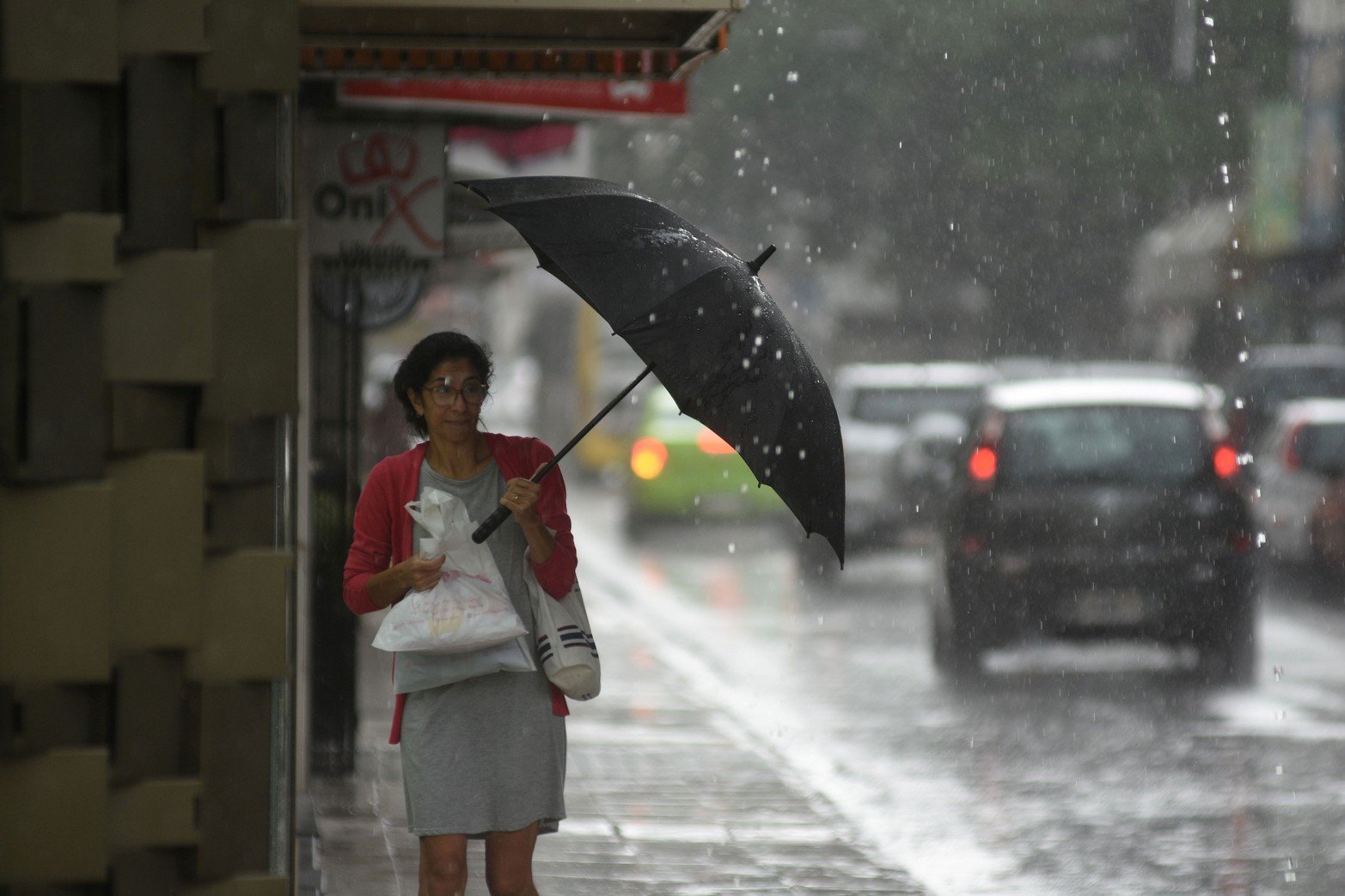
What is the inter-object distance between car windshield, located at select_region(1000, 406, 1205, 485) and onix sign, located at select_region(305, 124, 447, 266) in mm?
4553

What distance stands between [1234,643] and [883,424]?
734 cm

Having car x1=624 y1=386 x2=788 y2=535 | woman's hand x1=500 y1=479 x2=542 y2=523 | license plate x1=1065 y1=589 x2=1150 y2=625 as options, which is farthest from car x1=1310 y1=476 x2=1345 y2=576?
woman's hand x1=500 y1=479 x2=542 y2=523

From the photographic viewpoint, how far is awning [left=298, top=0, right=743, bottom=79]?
5816mm

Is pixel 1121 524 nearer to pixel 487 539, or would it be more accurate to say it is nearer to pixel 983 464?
pixel 983 464

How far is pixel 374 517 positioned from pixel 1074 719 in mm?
6636

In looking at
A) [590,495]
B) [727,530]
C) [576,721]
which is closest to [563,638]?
[576,721]

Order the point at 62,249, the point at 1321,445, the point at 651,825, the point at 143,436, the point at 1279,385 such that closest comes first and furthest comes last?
the point at 62,249 → the point at 143,436 → the point at 651,825 → the point at 1321,445 → the point at 1279,385

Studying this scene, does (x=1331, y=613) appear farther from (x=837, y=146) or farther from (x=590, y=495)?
(x=837, y=146)

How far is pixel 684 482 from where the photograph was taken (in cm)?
2420

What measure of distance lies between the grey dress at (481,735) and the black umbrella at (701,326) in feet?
0.62

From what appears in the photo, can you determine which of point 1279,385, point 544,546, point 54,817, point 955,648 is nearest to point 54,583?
point 54,817

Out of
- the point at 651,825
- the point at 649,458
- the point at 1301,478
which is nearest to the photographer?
the point at 651,825

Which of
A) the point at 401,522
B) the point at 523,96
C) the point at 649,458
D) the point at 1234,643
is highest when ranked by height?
the point at 523,96

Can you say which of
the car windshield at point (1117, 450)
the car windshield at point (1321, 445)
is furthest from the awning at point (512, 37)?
the car windshield at point (1321, 445)
